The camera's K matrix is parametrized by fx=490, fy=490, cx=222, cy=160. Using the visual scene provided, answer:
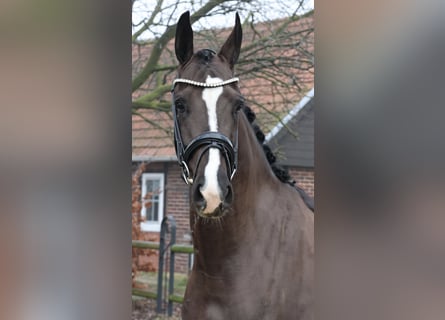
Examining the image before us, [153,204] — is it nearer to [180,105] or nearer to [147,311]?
[147,311]

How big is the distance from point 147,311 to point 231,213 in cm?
535

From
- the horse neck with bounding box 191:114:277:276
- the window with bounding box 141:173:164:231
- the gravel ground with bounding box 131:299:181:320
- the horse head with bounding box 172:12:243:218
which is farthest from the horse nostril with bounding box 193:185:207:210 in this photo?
the window with bounding box 141:173:164:231

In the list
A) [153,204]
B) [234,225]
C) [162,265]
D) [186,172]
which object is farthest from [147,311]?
[186,172]

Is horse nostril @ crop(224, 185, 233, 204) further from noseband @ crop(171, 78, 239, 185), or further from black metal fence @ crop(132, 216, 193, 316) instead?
black metal fence @ crop(132, 216, 193, 316)

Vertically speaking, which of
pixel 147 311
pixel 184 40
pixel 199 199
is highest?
pixel 184 40

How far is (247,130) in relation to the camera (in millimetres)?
2443

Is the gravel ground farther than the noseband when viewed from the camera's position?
Yes

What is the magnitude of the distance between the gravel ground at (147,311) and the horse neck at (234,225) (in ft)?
15.6

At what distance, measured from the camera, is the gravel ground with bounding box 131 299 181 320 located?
22.3ft

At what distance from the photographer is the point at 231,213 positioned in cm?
226

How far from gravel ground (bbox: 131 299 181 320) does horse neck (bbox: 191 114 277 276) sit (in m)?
4.75
